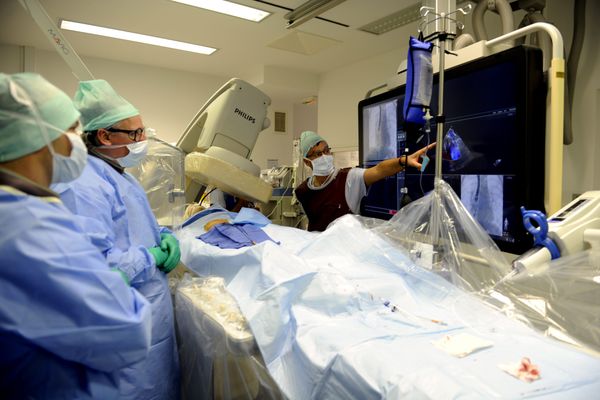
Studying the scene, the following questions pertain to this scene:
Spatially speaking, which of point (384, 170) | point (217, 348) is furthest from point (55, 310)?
point (384, 170)

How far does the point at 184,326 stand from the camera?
1690mm

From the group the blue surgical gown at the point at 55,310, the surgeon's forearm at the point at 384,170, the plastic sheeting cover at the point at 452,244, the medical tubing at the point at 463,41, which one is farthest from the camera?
the surgeon's forearm at the point at 384,170

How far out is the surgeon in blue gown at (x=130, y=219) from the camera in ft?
4.38

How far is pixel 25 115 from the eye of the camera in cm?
81

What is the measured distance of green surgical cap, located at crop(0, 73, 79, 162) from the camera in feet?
2.61

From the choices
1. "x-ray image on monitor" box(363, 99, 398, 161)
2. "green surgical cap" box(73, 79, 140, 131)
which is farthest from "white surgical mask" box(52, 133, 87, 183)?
"x-ray image on monitor" box(363, 99, 398, 161)

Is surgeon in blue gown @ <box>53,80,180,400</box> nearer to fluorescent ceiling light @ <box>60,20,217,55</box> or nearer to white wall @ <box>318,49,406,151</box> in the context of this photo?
fluorescent ceiling light @ <box>60,20,217,55</box>

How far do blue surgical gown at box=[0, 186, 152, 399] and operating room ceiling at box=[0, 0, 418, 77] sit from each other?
9.39 ft

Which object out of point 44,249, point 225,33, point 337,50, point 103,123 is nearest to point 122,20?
point 225,33

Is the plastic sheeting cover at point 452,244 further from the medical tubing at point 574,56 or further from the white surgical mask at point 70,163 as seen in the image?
the medical tubing at point 574,56

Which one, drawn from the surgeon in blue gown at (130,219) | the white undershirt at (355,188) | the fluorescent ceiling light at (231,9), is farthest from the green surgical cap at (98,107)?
the fluorescent ceiling light at (231,9)

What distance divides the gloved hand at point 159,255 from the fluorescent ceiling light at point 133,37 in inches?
122

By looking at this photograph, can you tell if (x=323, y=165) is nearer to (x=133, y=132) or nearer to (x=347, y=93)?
(x=133, y=132)

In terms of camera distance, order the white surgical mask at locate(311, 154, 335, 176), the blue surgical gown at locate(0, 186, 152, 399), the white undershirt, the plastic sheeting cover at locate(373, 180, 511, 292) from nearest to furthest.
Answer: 1. the blue surgical gown at locate(0, 186, 152, 399)
2. the plastic sheeting cover at locate(373, 180, 511, 292)
3. the white undershirt
4. the white surgical mask at locate(311, 154, 335, 176)
